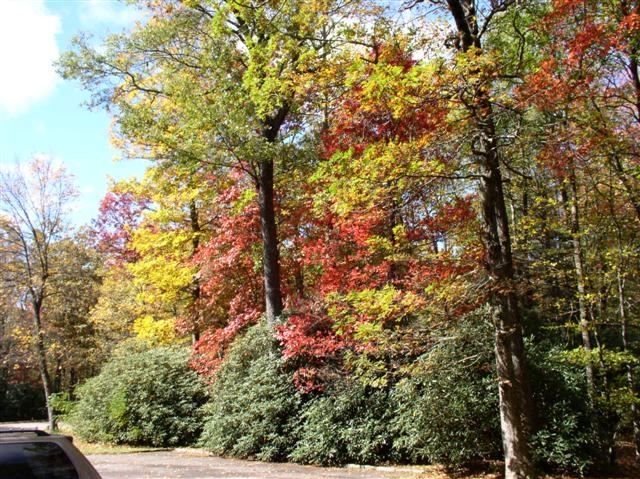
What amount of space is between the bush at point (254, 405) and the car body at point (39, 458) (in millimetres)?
9576

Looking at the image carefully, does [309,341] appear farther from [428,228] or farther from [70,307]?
[70,307]

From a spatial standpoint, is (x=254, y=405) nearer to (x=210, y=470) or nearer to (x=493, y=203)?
(x=210, y=470)

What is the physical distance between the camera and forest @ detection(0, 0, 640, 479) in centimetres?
841

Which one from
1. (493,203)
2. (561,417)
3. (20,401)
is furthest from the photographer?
(20,401)

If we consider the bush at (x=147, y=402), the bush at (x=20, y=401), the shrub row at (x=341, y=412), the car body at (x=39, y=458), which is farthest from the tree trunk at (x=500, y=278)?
the bush at (x=20, y=401)

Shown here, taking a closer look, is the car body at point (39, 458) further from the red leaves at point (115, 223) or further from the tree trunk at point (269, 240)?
the red leaves at point (115, 223)

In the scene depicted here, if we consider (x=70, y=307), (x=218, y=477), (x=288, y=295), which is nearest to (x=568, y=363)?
(x=218, y=477)

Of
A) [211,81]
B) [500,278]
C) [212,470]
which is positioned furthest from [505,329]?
[211,81]

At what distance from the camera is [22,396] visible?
37.2 m

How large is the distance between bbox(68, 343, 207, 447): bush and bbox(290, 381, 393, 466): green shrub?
5538 mm

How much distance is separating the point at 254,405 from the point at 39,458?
404 inches

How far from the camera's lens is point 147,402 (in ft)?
58.2

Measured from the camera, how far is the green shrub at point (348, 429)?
37.6 ft

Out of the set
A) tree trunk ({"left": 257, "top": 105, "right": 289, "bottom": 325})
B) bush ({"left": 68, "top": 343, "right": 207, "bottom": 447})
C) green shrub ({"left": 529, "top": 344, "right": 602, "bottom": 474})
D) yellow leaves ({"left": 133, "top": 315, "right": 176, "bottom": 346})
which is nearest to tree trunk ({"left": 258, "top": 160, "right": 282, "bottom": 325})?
tree trunk ({"left": 257, "top": 105, "right": 289, "bottom": 325})
